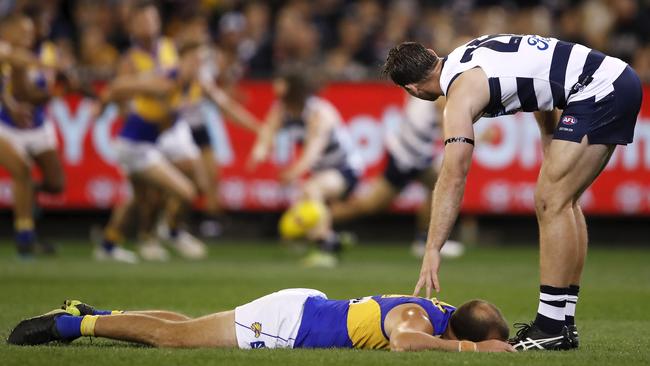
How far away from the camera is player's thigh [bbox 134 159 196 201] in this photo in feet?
47.7

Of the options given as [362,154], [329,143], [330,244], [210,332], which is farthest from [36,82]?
[210,332]

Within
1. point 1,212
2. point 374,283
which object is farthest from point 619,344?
point 1,212

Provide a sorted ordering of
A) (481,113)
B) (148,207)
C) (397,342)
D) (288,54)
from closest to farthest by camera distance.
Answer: (397,342) < (481,113) < (148,207) < (288,54)

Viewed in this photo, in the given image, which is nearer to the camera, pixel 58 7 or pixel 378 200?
pixel 378 200

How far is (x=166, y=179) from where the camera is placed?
1452cm

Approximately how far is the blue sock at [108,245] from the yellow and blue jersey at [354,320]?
877cm

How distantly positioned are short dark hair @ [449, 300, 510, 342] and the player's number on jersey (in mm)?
1662

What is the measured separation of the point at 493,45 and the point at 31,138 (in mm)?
8813

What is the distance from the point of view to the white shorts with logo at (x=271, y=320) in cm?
639

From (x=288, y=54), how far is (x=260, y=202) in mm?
2643

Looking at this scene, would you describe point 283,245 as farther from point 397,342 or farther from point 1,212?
point 397,342

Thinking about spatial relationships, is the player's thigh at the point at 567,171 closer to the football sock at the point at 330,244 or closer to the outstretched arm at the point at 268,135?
the football sock at the point at 330,244

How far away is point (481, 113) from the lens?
6902mm

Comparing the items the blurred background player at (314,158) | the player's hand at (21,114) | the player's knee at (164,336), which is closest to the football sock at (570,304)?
the player's knee at (164,336)
